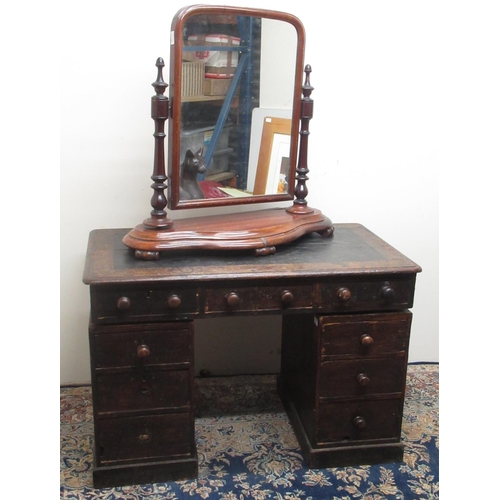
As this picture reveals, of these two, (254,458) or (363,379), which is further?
(254,458)

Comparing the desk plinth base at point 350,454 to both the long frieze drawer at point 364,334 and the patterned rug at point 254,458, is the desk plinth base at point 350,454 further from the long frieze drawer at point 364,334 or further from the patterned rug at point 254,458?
the long frieze drawer at point 364,334

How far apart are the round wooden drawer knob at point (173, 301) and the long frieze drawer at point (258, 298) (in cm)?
10

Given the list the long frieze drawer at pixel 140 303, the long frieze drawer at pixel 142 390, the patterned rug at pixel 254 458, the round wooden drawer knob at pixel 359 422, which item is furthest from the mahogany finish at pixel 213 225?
the patterned rug at pixel 254 458

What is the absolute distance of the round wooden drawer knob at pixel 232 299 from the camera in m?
2.07

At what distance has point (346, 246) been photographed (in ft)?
7.86

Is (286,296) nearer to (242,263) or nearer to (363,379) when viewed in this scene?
(242,263)

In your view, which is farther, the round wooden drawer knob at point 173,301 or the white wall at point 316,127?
the white wall at point 316,127

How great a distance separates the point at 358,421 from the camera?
2271 mm

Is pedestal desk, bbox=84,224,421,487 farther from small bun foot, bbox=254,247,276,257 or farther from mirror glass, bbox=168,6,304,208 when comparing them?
mirror glass, bbox=168,6,304,208

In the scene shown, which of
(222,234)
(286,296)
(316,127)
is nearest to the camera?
(286,296)

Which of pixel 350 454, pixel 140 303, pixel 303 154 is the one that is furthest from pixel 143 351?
pixel 303 154

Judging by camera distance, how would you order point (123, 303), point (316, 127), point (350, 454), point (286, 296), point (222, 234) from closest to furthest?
1. point (123, 303)
2. point (286, 296)
3. point (222, 234)
4. point (350, 454)
5. point (316, 127)

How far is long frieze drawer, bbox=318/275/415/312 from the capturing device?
2.15 metres

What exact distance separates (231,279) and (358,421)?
0.70m
